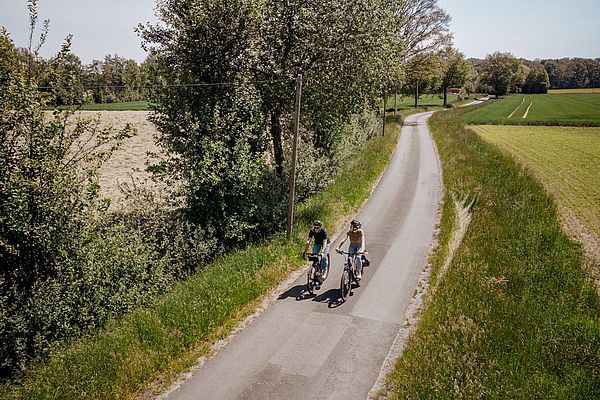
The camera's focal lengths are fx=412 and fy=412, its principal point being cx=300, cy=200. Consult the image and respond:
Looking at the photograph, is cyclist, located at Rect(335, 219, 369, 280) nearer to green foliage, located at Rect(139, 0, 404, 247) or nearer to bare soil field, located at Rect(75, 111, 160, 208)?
green foliage, located at Rect(139, 0, 404, 247)

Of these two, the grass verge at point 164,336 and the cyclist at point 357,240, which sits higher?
the cyclist at point 357,240

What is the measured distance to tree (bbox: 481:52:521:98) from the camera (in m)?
128

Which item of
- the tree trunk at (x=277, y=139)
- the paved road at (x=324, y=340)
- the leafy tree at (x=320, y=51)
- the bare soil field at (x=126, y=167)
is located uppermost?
the leafy tree at (x=320, y=51)

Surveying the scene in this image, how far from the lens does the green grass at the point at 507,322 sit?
7938mm

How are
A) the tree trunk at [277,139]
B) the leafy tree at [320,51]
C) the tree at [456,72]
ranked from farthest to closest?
the tree at [456,72] < the tree trunk at [277,139] < the leafy tree at [320,51]

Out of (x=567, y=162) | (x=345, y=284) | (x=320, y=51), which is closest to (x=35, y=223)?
(x=345, y=284)

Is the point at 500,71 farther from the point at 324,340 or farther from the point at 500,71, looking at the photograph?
the point at 324,340

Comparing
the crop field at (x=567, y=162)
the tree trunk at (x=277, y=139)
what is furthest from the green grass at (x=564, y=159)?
the tree trunk at (x=277, y=139)

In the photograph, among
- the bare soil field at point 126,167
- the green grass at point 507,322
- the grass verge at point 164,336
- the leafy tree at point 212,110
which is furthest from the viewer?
the bare soil field at point 126,167

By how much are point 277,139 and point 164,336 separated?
14.3 meters

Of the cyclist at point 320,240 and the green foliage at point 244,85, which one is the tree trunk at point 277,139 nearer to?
the green foliage at point 244,85

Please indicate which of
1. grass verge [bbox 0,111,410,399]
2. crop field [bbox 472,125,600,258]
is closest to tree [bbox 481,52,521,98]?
crop field [bbox 472,125,600,258]

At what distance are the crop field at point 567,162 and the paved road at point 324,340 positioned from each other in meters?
8.94

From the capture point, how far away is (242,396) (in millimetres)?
8445
